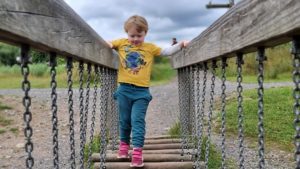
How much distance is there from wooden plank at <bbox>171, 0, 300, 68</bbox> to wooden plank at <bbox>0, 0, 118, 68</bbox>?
909 millimetres

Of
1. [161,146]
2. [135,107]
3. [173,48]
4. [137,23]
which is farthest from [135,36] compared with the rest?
[161,146]

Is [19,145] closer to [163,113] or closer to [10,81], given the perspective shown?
[163,113]

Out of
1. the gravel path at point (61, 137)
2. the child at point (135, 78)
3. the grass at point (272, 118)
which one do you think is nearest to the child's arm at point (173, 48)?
the child at point (135, 78)

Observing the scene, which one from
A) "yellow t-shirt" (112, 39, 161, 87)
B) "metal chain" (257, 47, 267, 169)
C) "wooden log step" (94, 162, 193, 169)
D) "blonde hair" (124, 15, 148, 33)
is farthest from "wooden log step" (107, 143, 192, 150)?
"metal chain" (257, 47, 267, 169)

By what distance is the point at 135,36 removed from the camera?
Result: 459cm

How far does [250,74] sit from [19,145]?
11.5 metres

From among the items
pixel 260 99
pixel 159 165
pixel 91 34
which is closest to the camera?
pixel 260 99

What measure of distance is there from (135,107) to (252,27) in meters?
2.39

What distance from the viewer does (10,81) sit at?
1992 centimetres

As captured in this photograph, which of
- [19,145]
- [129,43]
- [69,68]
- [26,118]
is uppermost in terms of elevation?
[129,43]

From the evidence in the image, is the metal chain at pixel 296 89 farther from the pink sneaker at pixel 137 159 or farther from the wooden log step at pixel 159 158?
the wooden log step at pixel 159 158

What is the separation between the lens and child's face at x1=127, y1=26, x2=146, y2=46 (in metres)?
4.56

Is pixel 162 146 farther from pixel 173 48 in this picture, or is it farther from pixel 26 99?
pixel 26 99

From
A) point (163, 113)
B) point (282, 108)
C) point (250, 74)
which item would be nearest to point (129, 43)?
point (282, 108)
